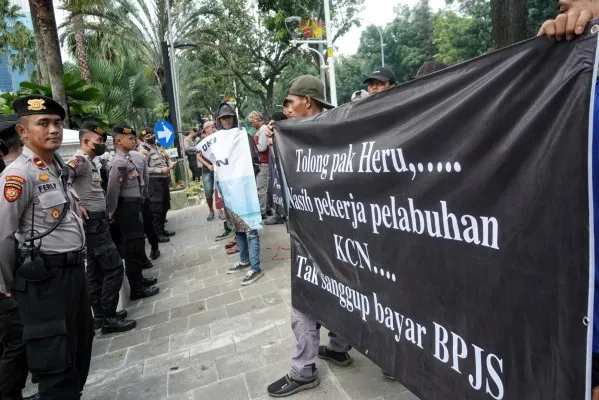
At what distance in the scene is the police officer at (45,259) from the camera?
2314 millimetres

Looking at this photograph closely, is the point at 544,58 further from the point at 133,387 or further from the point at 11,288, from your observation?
the point at 133,387

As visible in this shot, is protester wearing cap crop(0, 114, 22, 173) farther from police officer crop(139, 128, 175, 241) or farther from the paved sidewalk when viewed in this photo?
police officer crop(139, 128, 175, 241)

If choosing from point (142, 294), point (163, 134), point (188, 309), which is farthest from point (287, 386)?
point (163, 134)

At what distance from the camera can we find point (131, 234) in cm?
471

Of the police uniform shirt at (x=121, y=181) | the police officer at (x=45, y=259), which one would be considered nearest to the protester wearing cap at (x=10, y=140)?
the police officer at (x=45, y=259)

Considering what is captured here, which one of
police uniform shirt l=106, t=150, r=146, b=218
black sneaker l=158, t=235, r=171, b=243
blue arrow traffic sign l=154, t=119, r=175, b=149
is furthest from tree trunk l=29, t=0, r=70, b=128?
blue arrow traffic sign l=154, t=119, r=175, b=149

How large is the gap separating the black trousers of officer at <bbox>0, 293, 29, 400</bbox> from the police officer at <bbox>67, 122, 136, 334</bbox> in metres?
1.11

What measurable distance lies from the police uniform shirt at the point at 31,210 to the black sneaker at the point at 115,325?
1678 millimetres

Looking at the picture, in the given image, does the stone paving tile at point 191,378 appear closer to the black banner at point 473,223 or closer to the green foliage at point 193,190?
the black banner at point 473,223

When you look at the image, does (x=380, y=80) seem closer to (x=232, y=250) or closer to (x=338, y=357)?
(x=338, y=357)

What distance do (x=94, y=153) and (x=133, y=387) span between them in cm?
213

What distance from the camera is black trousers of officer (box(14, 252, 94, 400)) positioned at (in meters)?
2.32

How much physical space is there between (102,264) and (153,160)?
3914 mm

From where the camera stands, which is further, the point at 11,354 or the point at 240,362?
the point at 240,362
